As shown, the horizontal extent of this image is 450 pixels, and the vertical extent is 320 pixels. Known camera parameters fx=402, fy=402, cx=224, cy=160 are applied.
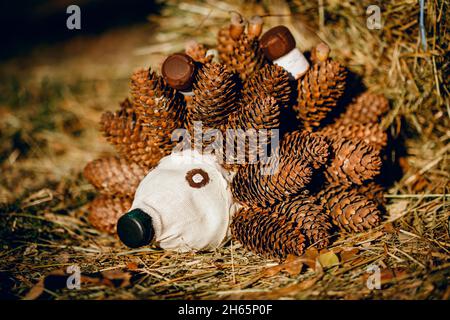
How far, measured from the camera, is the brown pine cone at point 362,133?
4.89 ft

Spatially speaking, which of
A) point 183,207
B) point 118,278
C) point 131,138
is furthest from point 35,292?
point 131,138

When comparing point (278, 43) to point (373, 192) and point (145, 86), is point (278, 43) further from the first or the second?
point (373, 192)

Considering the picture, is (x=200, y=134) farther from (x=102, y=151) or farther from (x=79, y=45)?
(x=79, y=45)

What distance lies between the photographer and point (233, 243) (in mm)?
1422

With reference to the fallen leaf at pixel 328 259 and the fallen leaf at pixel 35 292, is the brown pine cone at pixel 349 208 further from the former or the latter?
the fallen leaf at pixel 35 292

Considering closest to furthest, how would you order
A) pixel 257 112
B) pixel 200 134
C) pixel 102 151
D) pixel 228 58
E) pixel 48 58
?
1. pixel 257 112
2. pixel 200 134
3. pixel 228 58
4. pixel 102 151
5. pixel 48 58

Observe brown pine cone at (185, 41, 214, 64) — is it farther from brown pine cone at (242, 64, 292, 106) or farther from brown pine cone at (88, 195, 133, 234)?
brown pine cone at (88, 195, 133, 234)

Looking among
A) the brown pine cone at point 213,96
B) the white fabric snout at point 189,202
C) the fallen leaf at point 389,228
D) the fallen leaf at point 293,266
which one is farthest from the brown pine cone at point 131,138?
the fallen leaf at point 389,228

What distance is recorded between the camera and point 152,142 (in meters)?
1.44

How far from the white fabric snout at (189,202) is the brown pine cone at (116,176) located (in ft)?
0.51

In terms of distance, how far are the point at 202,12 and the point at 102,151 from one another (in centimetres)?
95

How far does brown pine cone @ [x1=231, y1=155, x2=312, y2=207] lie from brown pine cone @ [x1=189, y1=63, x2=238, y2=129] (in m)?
0.20

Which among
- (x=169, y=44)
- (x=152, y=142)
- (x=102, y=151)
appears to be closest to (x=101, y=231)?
(x=152, y=142)

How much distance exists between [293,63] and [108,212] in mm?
888
